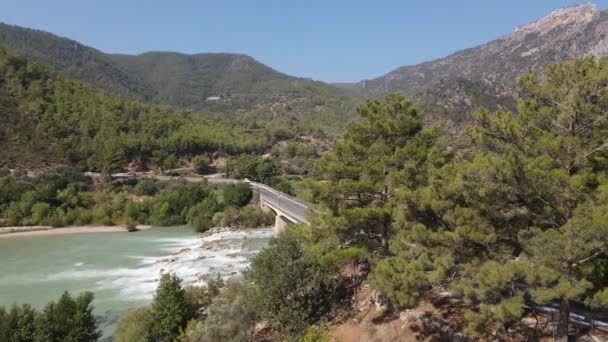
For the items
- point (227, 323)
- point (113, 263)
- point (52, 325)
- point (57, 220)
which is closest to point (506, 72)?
point (57, 220)

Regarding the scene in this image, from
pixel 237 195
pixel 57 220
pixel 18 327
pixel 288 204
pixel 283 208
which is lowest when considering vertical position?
pixel 57 220

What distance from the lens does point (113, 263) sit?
3691 cm

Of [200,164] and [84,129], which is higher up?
[84,129]

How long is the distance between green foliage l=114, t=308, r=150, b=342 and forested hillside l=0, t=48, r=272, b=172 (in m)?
58.9

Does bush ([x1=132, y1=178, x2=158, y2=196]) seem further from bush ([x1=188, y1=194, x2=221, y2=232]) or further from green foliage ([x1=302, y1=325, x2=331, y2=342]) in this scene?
green foliage ([x1=302, y1=325, x2=331, y2=342])

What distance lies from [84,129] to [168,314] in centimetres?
7968

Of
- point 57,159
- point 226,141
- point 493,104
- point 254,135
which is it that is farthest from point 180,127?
point 493,104

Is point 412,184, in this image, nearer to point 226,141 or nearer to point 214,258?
point 214,258

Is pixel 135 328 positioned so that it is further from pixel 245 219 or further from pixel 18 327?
pixel 245 219

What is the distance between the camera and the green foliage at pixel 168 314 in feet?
57.6

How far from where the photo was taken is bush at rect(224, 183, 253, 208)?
5841cm

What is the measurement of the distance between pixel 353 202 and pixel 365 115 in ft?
11.6

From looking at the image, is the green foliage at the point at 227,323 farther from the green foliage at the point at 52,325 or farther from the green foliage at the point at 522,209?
the green foliage at the point at 522,209

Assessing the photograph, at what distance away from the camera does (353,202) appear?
55.7ft
